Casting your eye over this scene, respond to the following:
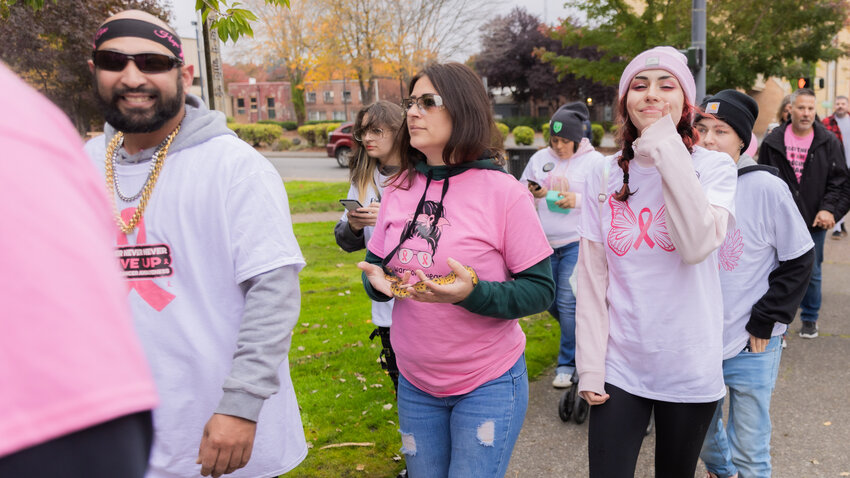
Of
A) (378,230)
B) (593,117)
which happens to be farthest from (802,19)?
(593,117)

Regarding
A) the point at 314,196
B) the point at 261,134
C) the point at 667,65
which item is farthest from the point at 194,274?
the point at 261,134

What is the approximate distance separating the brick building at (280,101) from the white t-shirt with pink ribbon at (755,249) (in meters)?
59.0

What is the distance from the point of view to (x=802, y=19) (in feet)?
53.9

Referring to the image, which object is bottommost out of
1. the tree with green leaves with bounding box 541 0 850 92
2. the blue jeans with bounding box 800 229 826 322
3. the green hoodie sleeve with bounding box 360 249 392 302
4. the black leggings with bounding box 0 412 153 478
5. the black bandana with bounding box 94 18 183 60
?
the blue jeans with bounding box 800 229 826 322

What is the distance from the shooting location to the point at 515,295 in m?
2.53

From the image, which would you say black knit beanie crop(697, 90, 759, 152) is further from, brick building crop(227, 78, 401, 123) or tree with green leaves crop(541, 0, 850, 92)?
brick building crop(227, 78, 401, 123)

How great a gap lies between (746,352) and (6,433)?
3.31m

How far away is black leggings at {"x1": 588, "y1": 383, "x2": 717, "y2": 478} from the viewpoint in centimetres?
273

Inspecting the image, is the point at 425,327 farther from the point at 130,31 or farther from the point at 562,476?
the point at 562,476

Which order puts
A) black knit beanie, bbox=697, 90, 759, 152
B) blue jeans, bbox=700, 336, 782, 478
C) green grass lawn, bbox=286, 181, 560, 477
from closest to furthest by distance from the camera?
1. blue jeans, bbox=700, 336, 782, 478
2. black knit beanie, bbox=697, 90, 759, 152
3. green grass lawn, bbox=286, 181, 560, 477

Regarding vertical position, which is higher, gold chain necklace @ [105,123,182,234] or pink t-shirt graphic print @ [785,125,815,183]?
gold chain necklace @ [105,123,182,234]

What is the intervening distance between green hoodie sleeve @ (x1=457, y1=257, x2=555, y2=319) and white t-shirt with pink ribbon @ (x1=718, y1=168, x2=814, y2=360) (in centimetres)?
122

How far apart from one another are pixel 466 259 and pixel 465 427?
633mm

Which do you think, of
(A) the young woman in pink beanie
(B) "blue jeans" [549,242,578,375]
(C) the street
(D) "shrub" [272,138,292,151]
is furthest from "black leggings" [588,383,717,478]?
(D) "shrub" [272,138,292,151]
